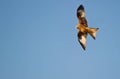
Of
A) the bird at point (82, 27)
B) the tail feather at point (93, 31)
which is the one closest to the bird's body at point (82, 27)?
the bird at point (82, 27)

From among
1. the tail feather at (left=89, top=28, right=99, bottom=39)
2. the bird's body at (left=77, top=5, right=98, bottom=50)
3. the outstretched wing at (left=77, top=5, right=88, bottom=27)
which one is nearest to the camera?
the tail feather at (left=89, top=28, right=99, bottom=39)

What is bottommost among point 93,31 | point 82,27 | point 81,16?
point 93,31

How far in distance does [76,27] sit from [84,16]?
0.91 meters

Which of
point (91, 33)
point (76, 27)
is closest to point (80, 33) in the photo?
point (76, 27)

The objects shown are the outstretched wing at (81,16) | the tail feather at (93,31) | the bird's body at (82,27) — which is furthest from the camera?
the outstretched wing at (81,16)

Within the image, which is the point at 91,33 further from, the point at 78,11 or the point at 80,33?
the point at 78,11

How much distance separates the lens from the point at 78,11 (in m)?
11.9

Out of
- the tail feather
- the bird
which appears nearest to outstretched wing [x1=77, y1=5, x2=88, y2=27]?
the bird

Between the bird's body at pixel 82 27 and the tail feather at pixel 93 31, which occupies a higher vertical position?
the bird's body at pixel 82 27

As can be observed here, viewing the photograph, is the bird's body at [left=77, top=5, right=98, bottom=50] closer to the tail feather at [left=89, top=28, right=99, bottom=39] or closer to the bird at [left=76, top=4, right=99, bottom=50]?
the bird at [left=76, top=4, right=99, bottom=50]

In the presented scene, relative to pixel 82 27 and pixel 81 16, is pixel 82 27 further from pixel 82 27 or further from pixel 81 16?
pixel 81 16

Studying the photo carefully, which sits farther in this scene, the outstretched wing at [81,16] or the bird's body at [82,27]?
the outstretched wing at [81,16]

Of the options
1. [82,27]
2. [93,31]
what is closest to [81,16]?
[82,27]

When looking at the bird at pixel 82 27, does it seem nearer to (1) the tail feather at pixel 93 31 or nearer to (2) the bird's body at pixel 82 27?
(2) the bird's body at pixel 82 27
